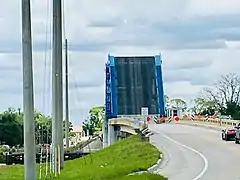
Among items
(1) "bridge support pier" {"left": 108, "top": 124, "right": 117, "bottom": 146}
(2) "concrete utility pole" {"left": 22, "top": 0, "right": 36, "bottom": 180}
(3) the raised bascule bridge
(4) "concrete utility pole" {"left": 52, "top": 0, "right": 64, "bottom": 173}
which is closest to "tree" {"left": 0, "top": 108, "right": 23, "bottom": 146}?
(1) "bridge support pier" {"left": 108, "top": 124, "right": 117, "bottom": 146}

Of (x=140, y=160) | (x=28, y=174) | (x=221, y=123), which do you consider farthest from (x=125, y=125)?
(x=28, y=174)

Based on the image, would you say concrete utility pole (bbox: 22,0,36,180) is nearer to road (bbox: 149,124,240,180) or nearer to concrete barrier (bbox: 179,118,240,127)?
road (bbox: 149,124,240,180)

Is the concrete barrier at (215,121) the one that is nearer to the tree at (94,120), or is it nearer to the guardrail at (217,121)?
the guardrail at (217,121)

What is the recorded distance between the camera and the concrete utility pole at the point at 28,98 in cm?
2167

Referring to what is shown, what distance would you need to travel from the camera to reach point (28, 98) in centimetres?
2175

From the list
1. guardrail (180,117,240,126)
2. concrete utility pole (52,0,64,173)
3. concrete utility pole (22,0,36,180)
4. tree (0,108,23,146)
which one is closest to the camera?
concrete utility pole (22,0,36,180)

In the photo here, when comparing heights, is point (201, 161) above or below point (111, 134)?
below

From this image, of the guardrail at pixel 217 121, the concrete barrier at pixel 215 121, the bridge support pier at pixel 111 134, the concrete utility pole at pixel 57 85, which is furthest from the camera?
the bridge support pier at pixel 111 134

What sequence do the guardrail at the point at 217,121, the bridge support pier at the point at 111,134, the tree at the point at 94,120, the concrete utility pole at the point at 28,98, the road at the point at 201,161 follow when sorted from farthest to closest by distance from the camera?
the tree at the point at 94,120
the bridge support pier at the point at 111,134
the guardrail at the point at 217,121
the road at the point at 201,161
the concrete utility pole at the point at 28,98

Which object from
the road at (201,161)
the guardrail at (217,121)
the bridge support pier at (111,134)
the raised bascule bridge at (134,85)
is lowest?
the road at (201,161)

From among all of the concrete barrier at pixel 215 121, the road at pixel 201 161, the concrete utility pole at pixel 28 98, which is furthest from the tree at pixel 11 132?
the concrete utility pole at pixel 28 98

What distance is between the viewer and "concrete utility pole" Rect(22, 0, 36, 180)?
21.7 meters

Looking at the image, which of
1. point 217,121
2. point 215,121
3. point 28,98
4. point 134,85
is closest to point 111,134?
point 215,121

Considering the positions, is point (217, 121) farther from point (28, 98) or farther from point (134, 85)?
point (28, 98)
